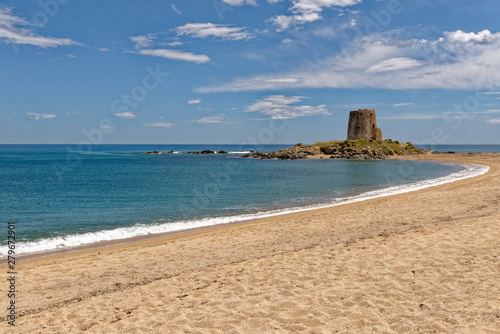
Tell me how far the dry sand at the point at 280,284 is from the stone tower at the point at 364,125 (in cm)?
10480

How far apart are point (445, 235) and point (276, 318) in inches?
351

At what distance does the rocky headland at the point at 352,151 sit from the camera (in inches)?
3925

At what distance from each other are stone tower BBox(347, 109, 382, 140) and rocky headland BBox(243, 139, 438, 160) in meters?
5.18

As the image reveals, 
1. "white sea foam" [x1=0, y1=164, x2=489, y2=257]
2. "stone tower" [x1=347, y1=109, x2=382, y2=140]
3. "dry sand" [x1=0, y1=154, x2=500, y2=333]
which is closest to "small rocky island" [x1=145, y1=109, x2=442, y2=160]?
"stone tower" [x1=347, y1=109, x2=382, y2=140]

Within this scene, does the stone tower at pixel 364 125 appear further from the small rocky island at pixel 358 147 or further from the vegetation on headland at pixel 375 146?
the vegetation on headland at pixel 375 146

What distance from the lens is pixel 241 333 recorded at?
6.25m

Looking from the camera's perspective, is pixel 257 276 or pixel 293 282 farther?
pixel 257 276

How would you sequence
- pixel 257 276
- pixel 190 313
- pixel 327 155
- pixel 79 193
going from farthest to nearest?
pixel 327 155
pixel 79 193
pixel 257 276
pixel 190 313

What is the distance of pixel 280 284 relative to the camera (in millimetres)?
8695

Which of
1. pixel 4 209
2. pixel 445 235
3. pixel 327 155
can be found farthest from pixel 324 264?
pixel 327 155

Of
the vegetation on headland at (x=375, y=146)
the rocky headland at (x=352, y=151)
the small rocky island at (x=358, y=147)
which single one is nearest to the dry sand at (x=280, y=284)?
the rocky headland at (x=352, y=151)

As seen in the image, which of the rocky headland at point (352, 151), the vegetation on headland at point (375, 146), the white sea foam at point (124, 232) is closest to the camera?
the white sea foam at point (124, 232)

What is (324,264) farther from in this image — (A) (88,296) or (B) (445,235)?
(A) (88,296)

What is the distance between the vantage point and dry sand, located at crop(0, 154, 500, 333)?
6605mm
